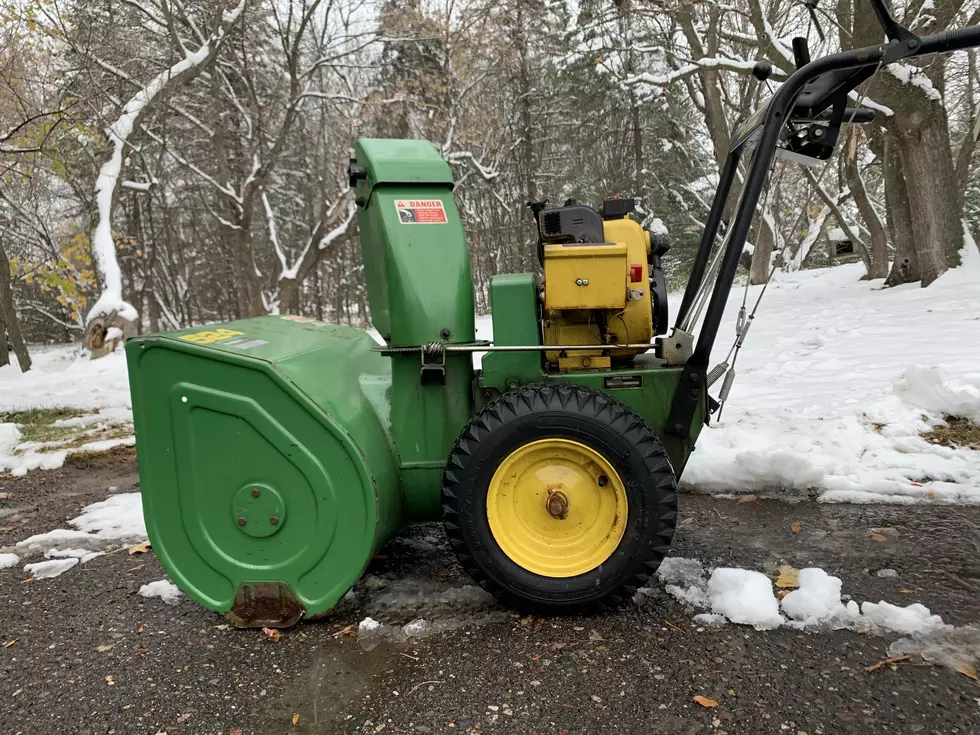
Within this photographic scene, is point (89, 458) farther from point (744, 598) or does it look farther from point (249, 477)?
point (744, 598)

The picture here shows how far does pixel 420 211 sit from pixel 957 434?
358 cm

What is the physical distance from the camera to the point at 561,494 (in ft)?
8.51

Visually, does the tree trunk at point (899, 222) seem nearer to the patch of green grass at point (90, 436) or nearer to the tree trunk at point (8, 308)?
the patch of green grass at point (90, 436)

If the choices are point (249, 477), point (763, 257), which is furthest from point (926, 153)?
point (763, 257)

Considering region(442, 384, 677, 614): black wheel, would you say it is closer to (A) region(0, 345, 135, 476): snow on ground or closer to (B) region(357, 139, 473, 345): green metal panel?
(B) region(357, 139, 473, 345): green metal panel

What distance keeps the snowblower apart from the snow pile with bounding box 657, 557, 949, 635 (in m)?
0.31

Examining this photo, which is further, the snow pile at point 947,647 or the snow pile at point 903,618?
the snow pile at point 903,618

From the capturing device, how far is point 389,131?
1614cm

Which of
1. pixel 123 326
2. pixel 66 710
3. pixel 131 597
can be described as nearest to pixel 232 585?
pixel 66 710

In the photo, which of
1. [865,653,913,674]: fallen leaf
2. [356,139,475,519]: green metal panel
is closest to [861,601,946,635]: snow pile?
[865,653,913,674]: fallen leaf

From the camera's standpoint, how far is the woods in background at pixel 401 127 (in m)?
9.77

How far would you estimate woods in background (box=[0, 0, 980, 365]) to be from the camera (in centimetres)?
977

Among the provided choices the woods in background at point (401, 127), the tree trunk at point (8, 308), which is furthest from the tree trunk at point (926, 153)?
the tree trunk at point (8, 308)

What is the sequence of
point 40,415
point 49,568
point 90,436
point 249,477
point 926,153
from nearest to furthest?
point 249,477, point 49,568, point 90,436, point 40,415, point 926,153
